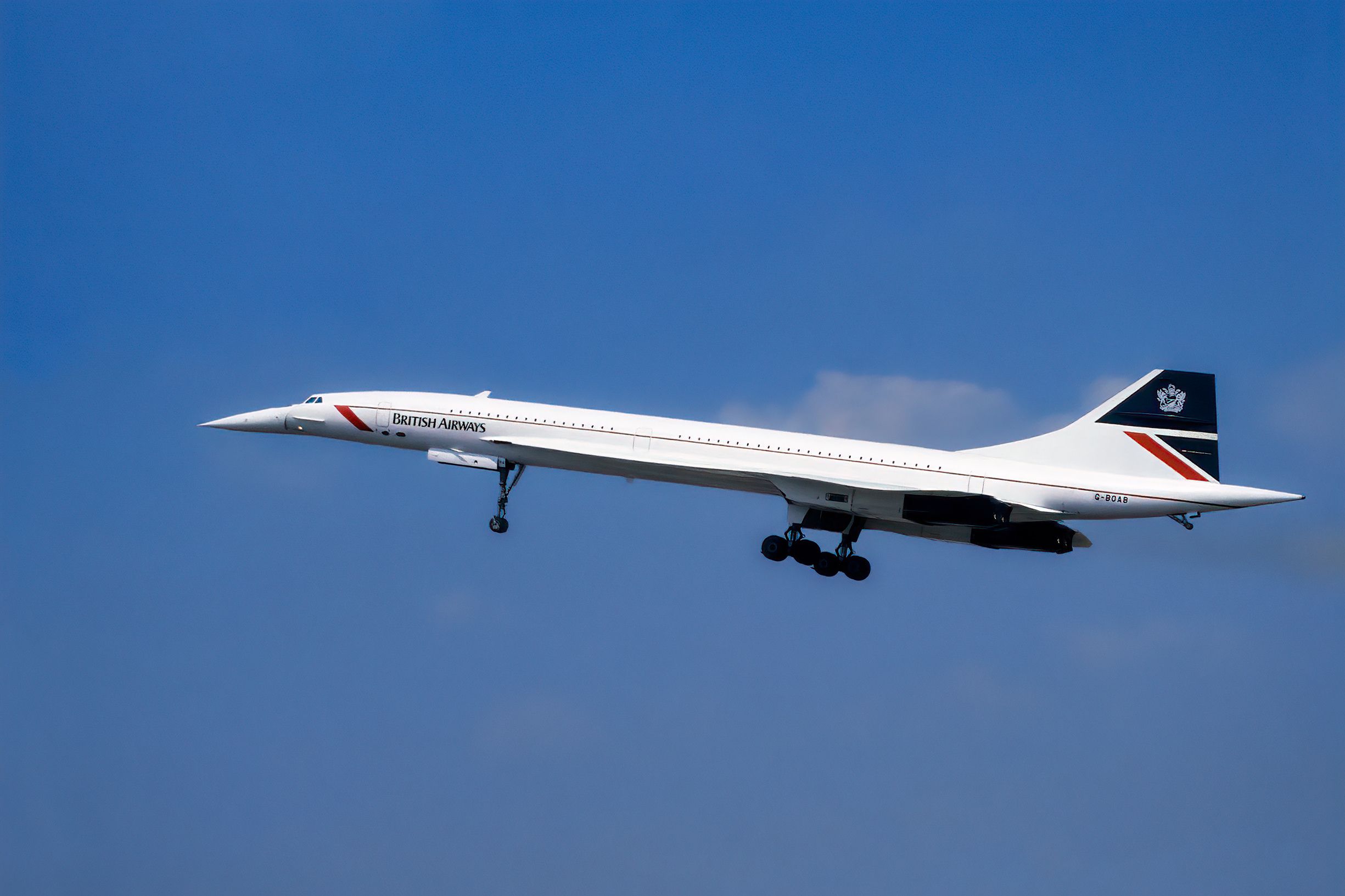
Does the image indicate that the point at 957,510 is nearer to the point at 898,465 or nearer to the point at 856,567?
the point at 898,465

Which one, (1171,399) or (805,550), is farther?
(805,550)

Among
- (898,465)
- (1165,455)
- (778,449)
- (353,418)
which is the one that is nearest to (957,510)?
(898,465)

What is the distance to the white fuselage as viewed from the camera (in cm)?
2314

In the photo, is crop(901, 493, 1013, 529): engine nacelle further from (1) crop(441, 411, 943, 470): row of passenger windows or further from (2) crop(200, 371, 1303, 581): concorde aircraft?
(1) crop(441, 411, 943, 470): row of passenger windows

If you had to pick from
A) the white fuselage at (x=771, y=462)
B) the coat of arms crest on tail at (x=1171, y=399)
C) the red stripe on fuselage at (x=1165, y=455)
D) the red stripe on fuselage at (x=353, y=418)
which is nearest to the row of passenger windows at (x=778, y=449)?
the white fuselage at (x=771, y=462)

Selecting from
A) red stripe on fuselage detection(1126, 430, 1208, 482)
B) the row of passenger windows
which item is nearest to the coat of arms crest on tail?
red stripe on fuselage detection(1126, 430, 1208, 482)

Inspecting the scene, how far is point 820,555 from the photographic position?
82.5 feet

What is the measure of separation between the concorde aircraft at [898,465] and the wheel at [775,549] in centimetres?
2

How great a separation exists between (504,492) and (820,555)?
5.59 meters

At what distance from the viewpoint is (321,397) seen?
2669 cm

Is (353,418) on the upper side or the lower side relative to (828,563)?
upper

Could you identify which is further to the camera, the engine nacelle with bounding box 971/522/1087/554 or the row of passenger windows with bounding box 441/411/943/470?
the engine nacelle with bounding box 971/522/1087/554

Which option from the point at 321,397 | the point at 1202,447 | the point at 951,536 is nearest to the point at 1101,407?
the point at 1202,447

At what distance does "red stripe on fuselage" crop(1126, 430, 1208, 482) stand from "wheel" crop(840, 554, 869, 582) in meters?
4.84
